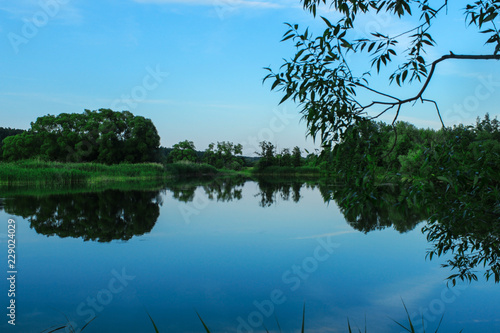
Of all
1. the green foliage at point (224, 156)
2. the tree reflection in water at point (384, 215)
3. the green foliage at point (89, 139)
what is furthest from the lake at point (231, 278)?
the green foliage at point (224, 156)

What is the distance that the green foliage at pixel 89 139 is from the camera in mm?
32781

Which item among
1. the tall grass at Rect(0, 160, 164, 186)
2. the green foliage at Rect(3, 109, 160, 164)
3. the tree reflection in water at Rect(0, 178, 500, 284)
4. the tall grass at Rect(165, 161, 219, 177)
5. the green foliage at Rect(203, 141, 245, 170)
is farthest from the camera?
the green foliage at Rect(203, 141, 245, 170)

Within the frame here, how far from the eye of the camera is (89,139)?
3347 cm

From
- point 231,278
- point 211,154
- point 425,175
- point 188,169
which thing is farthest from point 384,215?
point 211,154

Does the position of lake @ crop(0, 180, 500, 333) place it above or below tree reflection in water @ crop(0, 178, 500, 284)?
below

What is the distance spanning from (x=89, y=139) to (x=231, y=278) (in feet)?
103

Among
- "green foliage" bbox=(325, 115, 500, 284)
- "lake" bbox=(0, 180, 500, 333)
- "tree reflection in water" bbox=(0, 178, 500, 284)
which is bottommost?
"lake" bbox=(0, 180, 500, 333)

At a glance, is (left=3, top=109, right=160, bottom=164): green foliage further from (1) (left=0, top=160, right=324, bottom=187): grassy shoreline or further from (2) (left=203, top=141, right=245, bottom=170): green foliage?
(2) (left=203, top=141, right=245, bottom=170): green foliage

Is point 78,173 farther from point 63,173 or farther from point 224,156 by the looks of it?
point 224,156

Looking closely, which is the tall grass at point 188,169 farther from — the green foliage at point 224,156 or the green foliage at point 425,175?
the green foliage at point 425,175

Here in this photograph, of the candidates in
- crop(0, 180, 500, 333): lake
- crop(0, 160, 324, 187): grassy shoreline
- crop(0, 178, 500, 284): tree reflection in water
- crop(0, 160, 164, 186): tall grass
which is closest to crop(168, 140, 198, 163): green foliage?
crop(0, 160, 324, 187): grassy shoreline

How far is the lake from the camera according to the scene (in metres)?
4.12

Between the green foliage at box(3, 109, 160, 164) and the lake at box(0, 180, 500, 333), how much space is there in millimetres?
23844

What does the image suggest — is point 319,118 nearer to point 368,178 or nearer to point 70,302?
point 368,178
